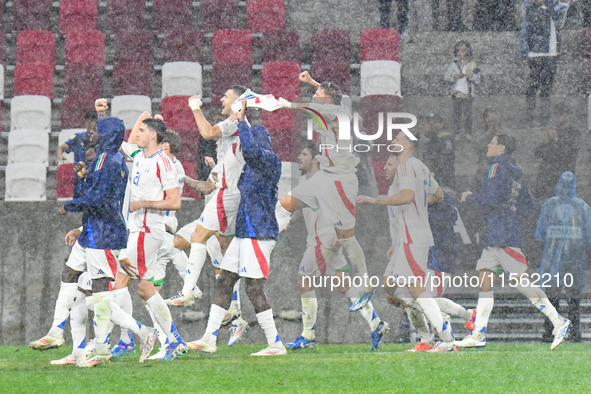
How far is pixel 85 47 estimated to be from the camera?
13008 mm

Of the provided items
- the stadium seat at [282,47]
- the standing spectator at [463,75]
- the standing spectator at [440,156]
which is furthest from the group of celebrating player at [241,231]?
the stadium seat at [282,47]

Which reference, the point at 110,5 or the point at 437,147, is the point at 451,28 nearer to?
the point at 437,147

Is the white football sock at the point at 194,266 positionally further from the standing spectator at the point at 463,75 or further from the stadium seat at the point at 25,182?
the standing spectator at the point at 463,75

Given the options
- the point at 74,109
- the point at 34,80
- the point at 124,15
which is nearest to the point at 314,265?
the point at 74,109

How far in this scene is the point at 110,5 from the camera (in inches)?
549

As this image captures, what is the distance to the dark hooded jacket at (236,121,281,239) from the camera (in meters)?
7.32

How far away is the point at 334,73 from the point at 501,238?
4.67m

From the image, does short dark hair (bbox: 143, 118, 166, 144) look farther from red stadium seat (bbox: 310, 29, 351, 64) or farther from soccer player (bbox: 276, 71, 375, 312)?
red stadium seat (bbox: 310, 29, 351, 64)

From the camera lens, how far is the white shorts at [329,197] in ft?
28.9

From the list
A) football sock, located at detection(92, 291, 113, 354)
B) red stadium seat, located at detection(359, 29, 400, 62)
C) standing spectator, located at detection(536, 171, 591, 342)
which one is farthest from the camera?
red stadium seat, located at detection(359, 29, 400, 62)

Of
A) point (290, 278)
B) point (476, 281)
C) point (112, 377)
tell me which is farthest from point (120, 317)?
point (476, 281)

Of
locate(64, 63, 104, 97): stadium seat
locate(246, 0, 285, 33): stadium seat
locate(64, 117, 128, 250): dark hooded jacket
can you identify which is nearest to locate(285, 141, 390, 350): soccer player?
locate(64, 117, 128, 250): dark hooded jacket

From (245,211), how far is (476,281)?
3631 mm

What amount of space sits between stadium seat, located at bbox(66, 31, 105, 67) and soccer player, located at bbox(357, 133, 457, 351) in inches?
242
